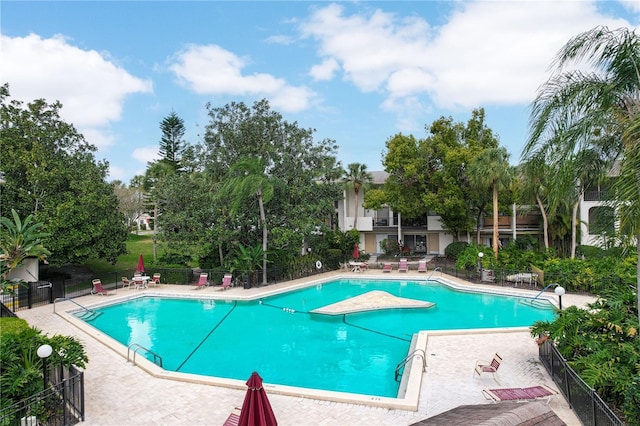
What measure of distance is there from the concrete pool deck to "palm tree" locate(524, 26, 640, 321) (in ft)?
14.0

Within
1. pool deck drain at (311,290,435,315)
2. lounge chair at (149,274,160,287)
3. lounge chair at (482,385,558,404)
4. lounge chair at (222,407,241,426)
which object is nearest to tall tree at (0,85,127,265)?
lounge chair at (149,274,160,287)

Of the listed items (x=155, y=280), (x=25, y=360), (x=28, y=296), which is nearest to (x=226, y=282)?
(x=155, y=280)

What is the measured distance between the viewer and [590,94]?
7082mm

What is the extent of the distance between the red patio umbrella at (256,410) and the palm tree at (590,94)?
263 inches

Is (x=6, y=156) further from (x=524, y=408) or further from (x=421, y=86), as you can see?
(x=524, y=408)

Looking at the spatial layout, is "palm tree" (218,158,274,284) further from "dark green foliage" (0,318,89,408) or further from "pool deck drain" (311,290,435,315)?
"dark green foliage" (0,318,89,408)

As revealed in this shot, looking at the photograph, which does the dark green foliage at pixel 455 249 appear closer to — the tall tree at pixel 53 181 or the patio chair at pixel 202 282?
the patio chair at pixel 202 282

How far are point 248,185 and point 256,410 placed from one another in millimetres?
16205

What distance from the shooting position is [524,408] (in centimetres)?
556

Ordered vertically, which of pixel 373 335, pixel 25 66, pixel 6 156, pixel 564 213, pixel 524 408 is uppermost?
pixel 25 66

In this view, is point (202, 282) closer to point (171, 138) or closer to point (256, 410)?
point (256, 410)

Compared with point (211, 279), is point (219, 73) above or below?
above

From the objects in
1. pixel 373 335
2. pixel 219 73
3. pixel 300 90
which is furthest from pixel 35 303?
pixel 300 90

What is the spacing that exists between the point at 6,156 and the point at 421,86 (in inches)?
888
